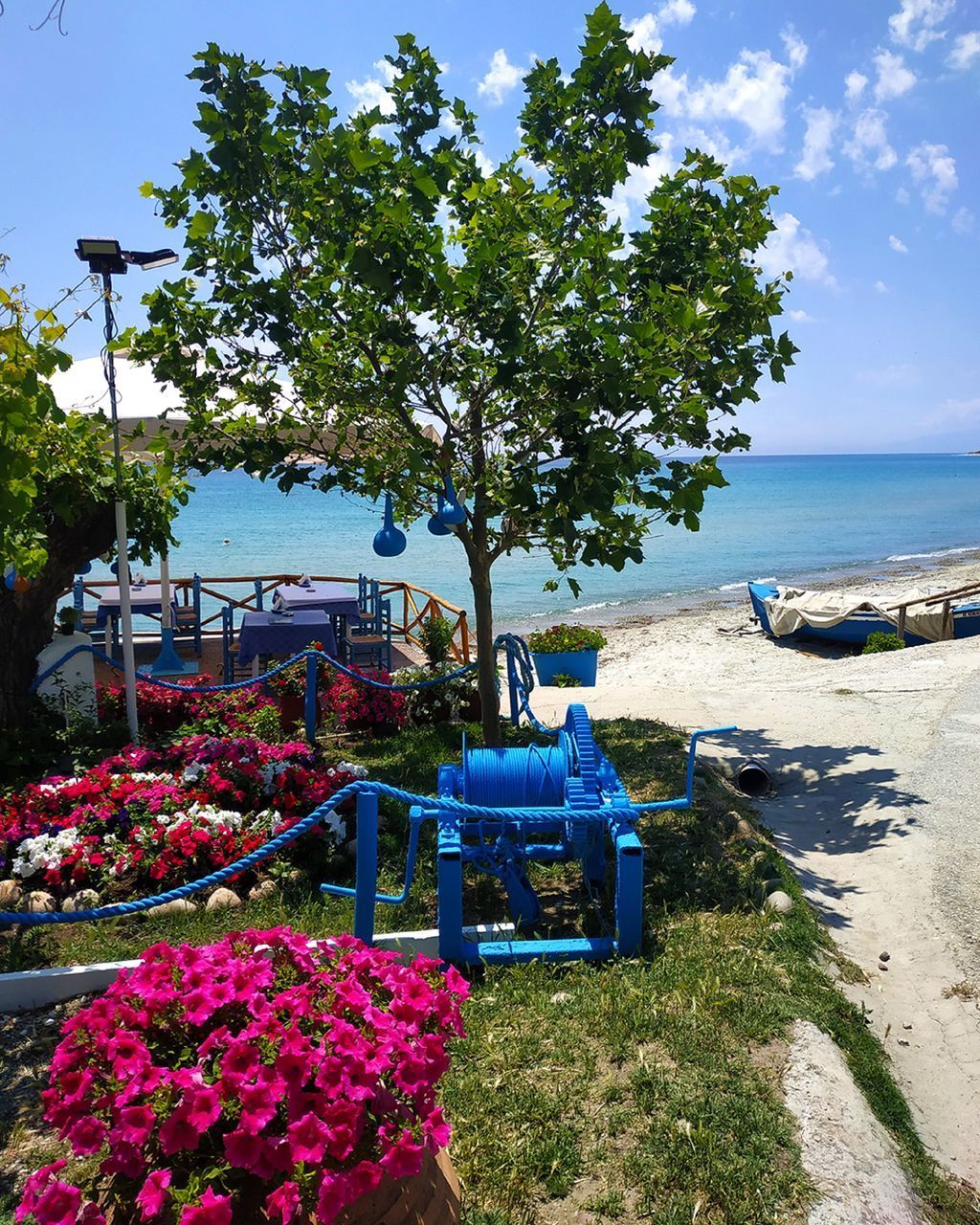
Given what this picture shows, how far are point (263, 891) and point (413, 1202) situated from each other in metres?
3.29

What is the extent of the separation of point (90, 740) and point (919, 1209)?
277 inches

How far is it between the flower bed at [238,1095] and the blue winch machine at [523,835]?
205cm

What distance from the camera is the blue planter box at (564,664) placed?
41.3 ft

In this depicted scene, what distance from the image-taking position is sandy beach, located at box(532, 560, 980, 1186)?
4277 millimetres

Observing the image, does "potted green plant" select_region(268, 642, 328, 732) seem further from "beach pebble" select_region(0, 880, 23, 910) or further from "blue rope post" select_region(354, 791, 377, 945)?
"blue rope post" select_region(354, 791, 377, 945)

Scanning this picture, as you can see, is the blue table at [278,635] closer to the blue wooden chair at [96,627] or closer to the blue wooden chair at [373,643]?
the blue wooden chair at [373,643]

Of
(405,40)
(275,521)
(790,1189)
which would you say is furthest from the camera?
(275,521)

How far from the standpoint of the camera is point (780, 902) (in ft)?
17.1

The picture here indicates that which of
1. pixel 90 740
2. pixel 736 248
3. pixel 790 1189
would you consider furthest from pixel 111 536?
pixel 790 1189

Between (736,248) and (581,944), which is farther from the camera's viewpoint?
(736,248)

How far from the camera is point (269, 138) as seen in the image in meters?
6.22

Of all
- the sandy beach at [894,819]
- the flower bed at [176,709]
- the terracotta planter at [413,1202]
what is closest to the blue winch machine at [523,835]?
the sandy beach at [894,819]

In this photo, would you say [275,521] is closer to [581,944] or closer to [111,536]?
[111,536]

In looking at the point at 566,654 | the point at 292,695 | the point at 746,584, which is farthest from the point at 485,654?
the point at 746,584
